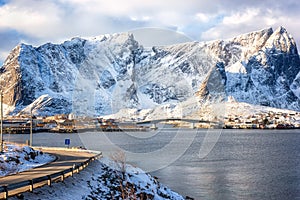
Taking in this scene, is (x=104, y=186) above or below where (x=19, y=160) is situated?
below

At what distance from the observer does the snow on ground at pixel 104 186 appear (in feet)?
75.4

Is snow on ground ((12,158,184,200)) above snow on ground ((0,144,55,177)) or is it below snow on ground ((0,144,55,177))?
below

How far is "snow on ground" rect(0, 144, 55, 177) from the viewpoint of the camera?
29566mm

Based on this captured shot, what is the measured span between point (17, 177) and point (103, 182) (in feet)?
22.9

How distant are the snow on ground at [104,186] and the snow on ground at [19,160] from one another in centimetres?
463

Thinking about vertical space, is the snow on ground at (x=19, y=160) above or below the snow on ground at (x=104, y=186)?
above

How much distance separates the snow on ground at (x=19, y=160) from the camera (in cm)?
2957

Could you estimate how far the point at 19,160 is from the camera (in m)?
32.9

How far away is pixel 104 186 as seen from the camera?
2988 cm

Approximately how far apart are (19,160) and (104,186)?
26.7 ft

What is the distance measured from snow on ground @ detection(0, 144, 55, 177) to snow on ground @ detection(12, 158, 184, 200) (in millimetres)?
4632

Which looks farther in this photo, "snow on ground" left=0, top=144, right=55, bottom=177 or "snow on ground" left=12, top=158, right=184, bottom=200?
"snow on ground" left=0, top=144, right=55, bottom=177

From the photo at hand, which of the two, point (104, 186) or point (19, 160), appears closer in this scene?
point (104, 186)

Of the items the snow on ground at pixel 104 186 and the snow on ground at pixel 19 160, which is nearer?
the snow on ground at pixel 104 186
